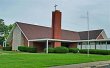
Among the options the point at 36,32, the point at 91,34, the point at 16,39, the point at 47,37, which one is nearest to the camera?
the point at 47,37

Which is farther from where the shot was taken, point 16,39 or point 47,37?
point 16,39

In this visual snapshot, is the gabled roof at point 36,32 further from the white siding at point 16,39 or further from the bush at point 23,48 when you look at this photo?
the bush at point 23,48

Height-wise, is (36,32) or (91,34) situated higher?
(36,32)

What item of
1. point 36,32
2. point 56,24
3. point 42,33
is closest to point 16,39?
point 36,32

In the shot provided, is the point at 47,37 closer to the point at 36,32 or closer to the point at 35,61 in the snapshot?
the point at 36,32

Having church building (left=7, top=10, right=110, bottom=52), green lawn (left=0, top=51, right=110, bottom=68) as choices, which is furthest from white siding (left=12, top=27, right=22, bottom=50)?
green lawn (left=0, top=51, right=110, bottom=68)

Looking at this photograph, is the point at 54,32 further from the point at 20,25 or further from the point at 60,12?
the point at 20,25

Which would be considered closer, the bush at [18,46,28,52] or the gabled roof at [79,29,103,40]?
the bush at [18,46,28,52]

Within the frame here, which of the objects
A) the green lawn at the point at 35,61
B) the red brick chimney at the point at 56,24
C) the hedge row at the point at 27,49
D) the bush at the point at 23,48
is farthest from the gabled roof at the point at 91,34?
the green lawn at the point at 35,61

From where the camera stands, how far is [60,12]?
48.9 metres

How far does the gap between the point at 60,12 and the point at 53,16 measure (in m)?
1.79

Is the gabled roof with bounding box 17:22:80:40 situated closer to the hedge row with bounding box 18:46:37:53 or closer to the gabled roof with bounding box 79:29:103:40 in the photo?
the hedge row with bounding box 18:46:37:53

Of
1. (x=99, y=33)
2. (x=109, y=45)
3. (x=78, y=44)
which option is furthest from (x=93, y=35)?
(x=109, y=45)

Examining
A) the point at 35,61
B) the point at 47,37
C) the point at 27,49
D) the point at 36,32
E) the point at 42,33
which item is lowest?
the point at 35,61
